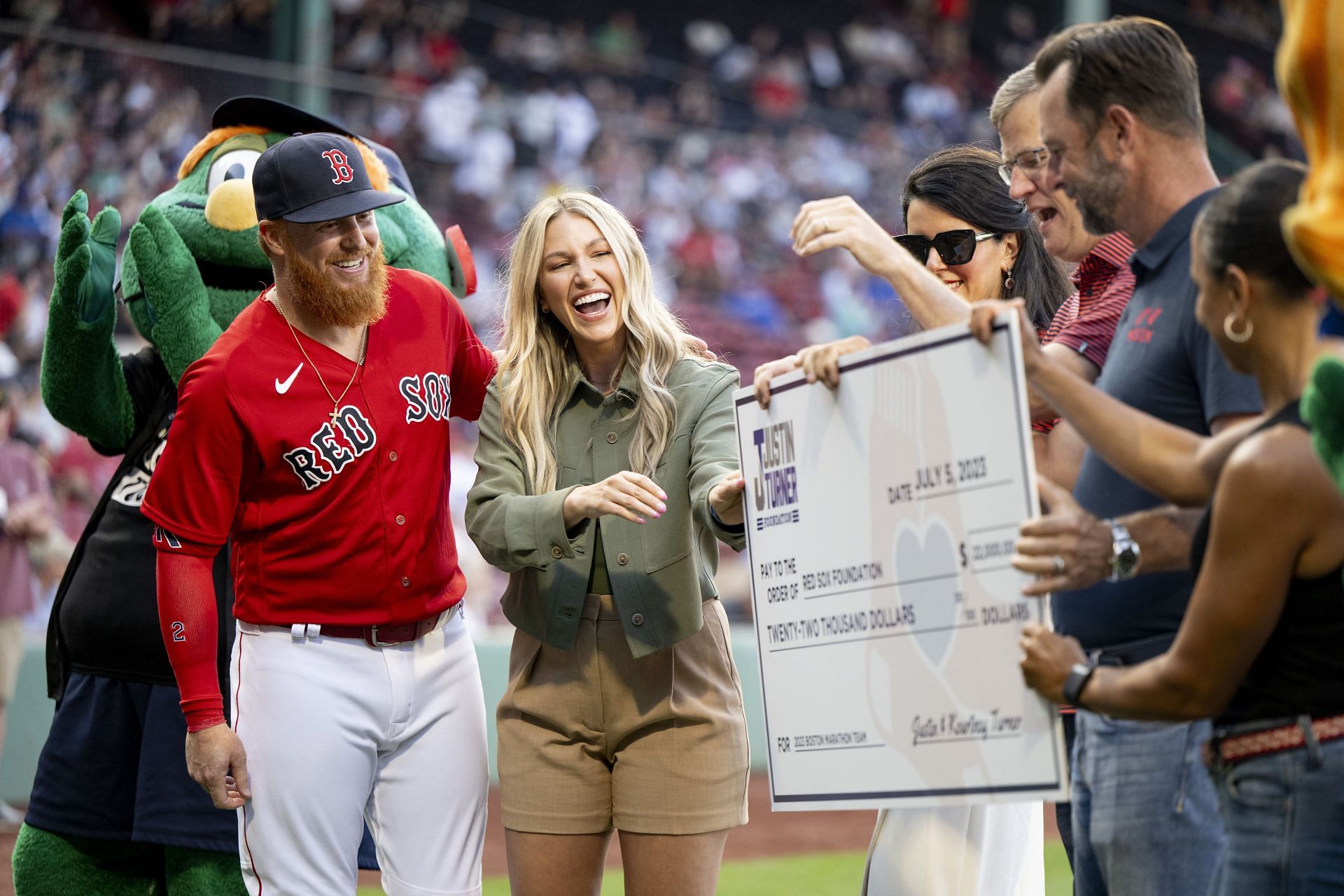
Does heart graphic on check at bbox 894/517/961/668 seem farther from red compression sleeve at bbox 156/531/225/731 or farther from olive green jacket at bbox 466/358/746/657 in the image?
red compression sleeve at bbox 156/531/225/731

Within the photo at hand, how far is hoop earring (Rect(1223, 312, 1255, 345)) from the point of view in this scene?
1921mm

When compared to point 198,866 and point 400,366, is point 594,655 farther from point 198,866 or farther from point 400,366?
point 198,866

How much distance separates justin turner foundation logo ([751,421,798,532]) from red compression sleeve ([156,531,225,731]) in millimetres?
1264

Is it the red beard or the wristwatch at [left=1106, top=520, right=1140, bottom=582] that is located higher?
the red beard

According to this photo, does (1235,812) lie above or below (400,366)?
below

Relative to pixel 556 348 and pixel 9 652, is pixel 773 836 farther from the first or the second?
pixel 556 348

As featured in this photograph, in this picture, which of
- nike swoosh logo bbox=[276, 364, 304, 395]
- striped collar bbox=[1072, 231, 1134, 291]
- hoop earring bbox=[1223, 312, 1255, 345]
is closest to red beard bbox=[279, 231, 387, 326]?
nike swoosh logo bbox=[276, 364, 304, 395]

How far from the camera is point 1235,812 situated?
194 centimetres

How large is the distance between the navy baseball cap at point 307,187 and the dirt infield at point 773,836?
13.5 ft

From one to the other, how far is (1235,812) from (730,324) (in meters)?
12.1

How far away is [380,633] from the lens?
123 inches

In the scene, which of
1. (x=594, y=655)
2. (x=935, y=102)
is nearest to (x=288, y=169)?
(x=594, y=655)

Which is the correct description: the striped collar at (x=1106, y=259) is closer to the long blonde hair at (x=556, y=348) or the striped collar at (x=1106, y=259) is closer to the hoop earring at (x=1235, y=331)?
the hoop earring at (x=1235, y=331)

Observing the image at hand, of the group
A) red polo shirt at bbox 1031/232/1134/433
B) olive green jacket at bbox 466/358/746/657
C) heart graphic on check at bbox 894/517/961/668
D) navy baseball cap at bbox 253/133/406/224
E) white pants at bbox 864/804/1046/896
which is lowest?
white pants at bbox 864/804/1046/896
